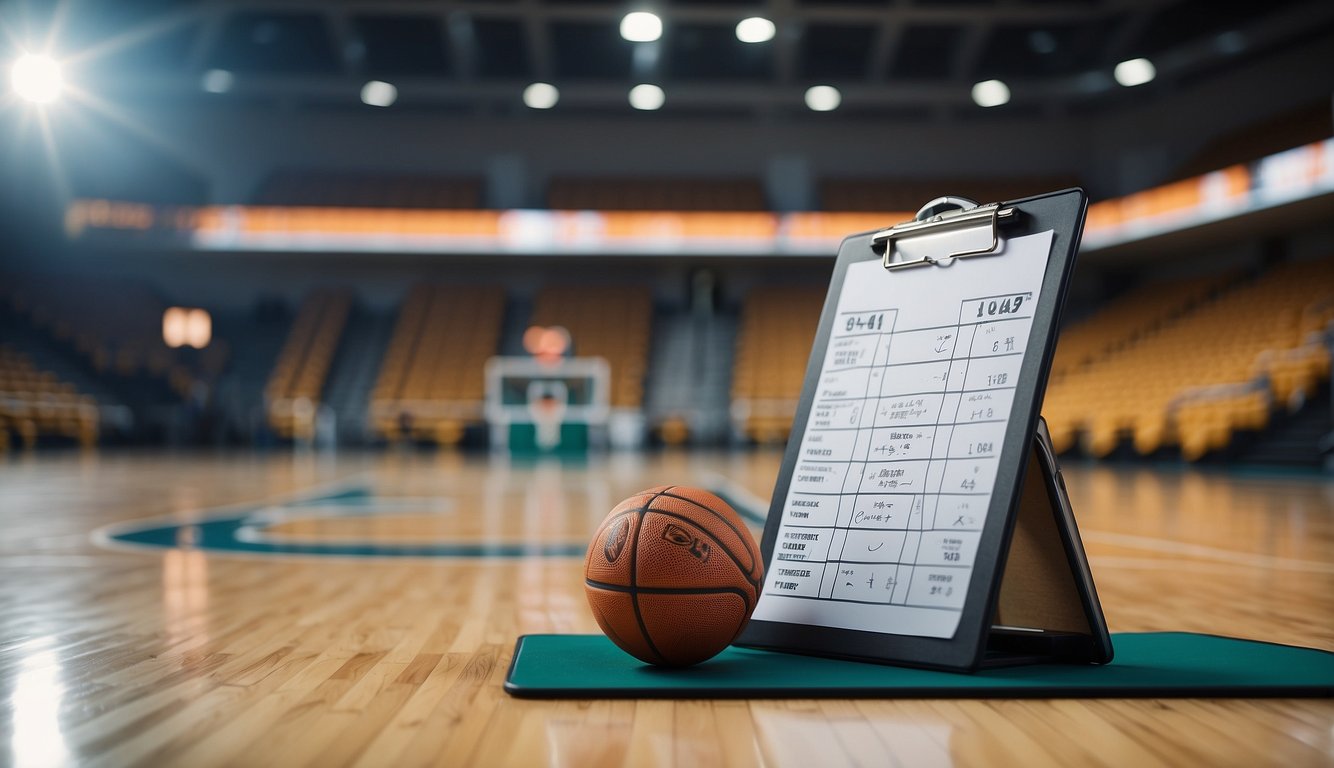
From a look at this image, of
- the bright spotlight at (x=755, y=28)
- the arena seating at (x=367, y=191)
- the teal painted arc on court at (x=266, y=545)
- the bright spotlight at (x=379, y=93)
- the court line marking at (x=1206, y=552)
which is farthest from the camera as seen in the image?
the arena seating at (x=367, y=191)

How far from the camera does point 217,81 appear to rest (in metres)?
19.2

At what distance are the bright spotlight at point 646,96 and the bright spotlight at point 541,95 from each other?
1.41 m

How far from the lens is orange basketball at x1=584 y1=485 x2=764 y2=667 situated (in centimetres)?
201

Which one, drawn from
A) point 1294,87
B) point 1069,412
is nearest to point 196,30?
point 1069,412

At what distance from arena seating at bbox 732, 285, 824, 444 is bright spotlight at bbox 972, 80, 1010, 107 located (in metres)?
4.66

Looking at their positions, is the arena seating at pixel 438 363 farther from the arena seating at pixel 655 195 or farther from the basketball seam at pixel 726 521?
the basketball seam at pixel 726 521

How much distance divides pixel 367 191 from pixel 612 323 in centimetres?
543

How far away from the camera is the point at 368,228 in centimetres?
1958

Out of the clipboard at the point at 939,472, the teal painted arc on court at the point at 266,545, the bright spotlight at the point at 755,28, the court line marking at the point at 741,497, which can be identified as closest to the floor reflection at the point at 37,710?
the clipboard at the point at 939,472

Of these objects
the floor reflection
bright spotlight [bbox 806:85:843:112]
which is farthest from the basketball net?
the floor reflection

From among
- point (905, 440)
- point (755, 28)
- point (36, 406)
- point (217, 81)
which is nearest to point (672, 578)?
point (905, 440)

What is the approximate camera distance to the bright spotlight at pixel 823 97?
18.8 m

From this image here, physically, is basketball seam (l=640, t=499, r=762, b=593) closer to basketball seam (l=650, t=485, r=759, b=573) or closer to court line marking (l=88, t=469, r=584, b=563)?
basketball seam (l=650, t=485, r=759, b=573)

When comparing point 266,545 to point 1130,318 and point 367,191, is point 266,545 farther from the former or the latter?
point 367,191
